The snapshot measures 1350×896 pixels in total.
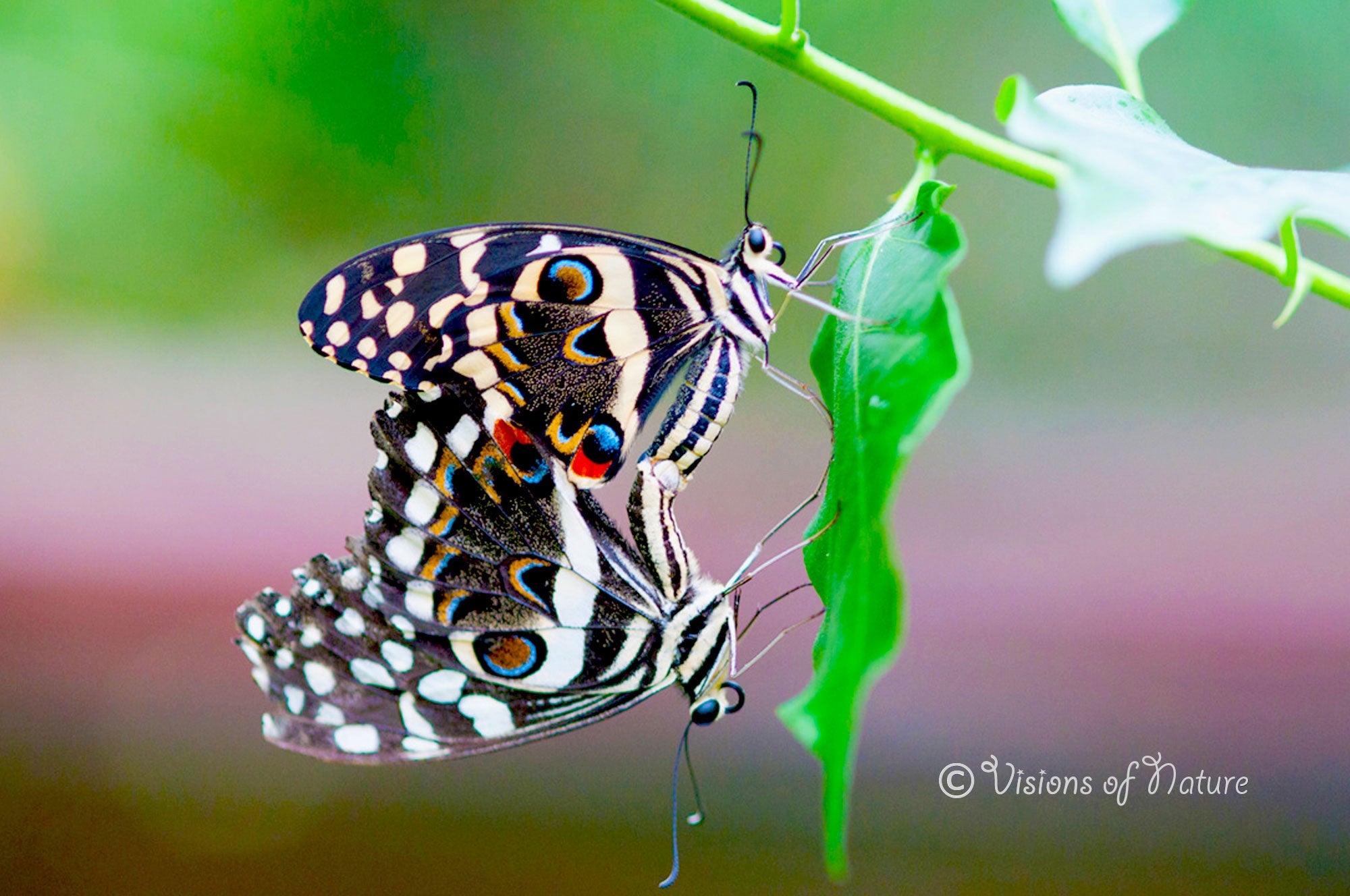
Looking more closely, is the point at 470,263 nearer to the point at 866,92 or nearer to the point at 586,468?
the point at 586,468

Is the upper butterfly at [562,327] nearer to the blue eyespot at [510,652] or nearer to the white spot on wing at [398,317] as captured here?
the white spot on wing at [398,317]

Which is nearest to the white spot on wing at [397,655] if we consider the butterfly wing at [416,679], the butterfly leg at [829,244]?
the butterfly wing at [416,679]

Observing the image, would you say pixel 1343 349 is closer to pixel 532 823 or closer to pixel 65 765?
pixel 532 823

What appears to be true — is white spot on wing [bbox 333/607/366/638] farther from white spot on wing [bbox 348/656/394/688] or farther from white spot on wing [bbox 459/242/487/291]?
white spot on wing [bbox 459/242/487/291]

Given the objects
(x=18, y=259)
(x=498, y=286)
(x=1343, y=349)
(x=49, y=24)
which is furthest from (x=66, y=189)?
(x=1343, y=349)

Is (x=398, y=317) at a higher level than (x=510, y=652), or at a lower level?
higher
